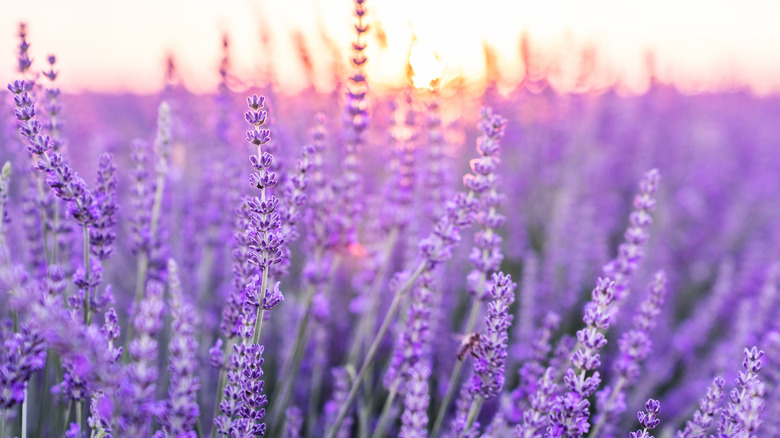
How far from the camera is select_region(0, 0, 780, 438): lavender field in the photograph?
122 centimetres

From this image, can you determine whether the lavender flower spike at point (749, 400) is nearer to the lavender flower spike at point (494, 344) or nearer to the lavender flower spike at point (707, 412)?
the lavender flower spike at point (707, 412)

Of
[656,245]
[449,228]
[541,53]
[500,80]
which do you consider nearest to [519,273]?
[656,245]

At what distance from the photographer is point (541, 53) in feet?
→ 17.6

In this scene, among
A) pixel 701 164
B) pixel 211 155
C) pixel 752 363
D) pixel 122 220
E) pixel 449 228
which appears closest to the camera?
pixel 752 363

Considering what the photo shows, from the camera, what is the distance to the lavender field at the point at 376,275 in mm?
1222

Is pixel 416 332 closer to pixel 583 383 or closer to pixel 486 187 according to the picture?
pixel 486 187

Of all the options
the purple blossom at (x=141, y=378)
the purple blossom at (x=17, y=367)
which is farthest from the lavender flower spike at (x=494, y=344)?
the purple blossom at (x=17, y=367)

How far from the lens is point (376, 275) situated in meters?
2.71

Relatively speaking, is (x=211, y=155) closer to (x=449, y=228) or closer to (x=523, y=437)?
(x=449, y=228)

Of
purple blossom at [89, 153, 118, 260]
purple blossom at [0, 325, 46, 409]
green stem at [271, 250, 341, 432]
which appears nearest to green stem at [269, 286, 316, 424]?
green stem at [271, 250, 341, 432]

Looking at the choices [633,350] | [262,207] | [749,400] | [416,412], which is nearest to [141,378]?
[262,207]

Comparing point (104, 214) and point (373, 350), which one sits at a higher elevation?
point (104, 214)

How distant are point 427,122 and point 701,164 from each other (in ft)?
16.6

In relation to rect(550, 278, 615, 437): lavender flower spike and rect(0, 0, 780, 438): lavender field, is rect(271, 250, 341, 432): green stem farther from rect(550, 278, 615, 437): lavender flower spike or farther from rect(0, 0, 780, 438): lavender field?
rect(550, 278, 615, 437): lavender flower spike
